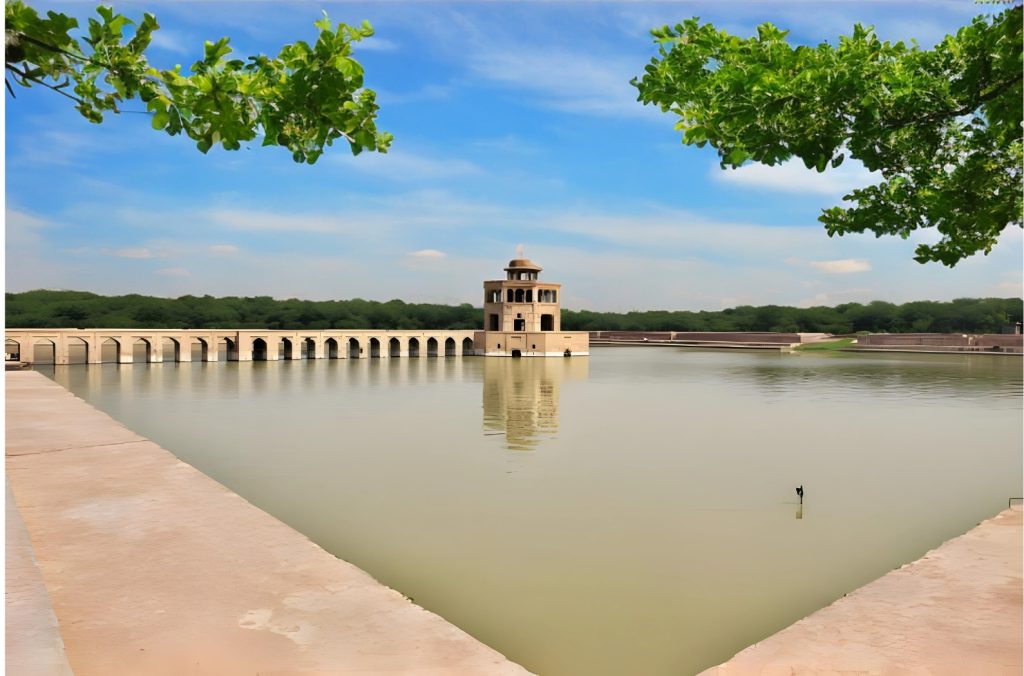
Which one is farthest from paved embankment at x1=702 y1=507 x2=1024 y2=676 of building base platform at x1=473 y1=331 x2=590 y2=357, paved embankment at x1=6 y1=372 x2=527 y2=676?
building base platform at x1=473 y1=331 x2=590 y2=357

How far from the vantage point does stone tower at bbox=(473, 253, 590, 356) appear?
5819 centimetres

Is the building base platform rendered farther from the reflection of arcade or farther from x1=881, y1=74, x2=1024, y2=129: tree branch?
x1=881, y1=74, x2=1024, y2=129: tree branch

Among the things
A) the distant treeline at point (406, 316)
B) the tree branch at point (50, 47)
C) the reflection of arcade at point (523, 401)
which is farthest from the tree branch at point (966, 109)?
the distant treeline at point (406, 316)

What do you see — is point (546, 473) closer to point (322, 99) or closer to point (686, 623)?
point (686, 623)

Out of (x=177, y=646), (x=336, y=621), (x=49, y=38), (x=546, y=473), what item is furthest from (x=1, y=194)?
(x=546, y=473)

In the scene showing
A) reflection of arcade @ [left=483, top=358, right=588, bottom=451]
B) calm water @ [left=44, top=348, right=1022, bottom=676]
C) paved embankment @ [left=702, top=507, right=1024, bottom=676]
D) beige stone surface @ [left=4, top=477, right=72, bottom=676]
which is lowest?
reflection of arcade @ [left=483, top=358, right=588, bottom=451]

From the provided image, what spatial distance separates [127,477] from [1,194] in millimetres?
6456

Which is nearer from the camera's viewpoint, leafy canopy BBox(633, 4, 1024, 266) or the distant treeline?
leafy canopy BBox(633, 4, 1024, 266)

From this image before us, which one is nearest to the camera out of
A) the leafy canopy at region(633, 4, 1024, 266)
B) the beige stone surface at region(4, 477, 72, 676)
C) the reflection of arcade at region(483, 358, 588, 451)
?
the beige stone surface at region(4, 477, 72, 676)

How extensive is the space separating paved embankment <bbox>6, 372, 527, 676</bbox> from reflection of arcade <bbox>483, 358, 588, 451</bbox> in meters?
8.68

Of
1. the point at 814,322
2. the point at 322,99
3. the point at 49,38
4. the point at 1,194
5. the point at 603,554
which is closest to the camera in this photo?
the point at 1,194

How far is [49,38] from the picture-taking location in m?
3.50

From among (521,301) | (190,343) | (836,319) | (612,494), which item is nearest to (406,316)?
(521,301)

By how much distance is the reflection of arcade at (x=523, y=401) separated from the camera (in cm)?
1716
